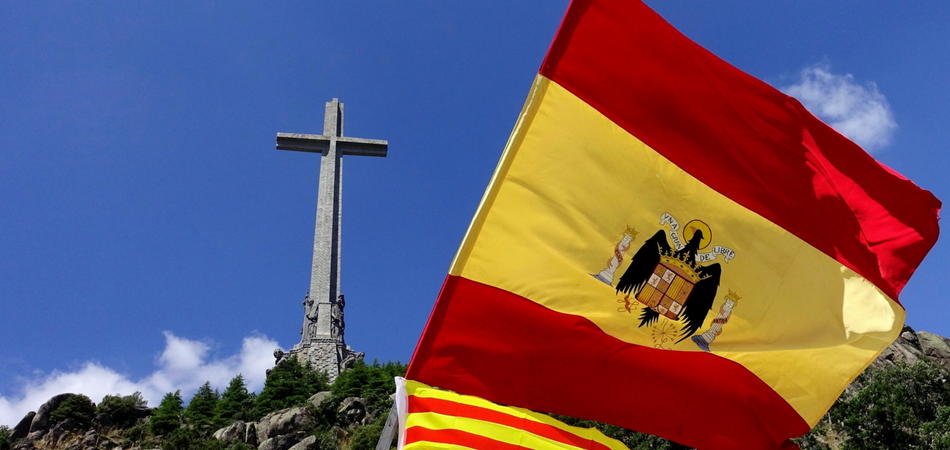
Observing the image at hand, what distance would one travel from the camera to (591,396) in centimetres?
700

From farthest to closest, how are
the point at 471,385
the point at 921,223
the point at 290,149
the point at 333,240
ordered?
the point at 290,149
the point at 333,240
the point at 921,223
the point at 471,385

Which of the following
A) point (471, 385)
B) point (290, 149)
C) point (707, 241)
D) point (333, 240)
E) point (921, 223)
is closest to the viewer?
point (471, 385)

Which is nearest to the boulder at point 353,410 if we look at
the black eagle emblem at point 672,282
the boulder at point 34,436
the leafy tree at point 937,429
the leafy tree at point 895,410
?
the boulder at point 34,436

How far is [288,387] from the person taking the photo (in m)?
→ 30.9

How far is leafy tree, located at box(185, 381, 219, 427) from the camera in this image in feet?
94.9

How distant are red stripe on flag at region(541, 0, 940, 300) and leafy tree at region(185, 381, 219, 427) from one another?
25.6 meters

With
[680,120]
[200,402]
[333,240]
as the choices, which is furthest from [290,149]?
[680,120]

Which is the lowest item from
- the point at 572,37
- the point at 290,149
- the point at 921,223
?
the point at 572,37

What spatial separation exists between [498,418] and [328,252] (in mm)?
33563

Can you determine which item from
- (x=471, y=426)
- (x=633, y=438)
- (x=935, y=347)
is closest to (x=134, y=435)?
(x=633, y=438)

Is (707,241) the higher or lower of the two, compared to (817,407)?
higher

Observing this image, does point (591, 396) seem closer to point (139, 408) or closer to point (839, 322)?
point (839, 322)

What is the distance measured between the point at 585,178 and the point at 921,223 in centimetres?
420

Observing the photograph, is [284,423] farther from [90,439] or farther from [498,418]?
[498,418]
